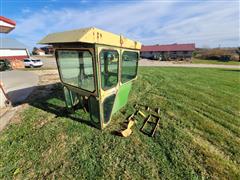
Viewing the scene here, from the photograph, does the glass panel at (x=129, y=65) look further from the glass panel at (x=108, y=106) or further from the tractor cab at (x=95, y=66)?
the glass panel at (x=108, y=106)

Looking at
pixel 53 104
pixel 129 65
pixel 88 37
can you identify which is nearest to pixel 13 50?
pixel 53 104

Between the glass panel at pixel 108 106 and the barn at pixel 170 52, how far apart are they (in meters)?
36.6

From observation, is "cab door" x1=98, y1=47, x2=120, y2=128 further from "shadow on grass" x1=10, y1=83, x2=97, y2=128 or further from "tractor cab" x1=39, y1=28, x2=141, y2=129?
"shadow on grass" x1=10, y1=83, x2=97, y2=128

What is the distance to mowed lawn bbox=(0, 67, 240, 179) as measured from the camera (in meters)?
2.41

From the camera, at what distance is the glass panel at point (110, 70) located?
3.10 meters

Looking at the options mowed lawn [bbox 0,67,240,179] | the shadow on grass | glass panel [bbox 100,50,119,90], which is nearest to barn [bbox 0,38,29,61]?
the shadow on grass

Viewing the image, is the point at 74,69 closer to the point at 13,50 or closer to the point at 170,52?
the point at 13,50

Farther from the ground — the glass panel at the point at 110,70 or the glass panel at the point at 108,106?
the glass panel at the point at 110,70

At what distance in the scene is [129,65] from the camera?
4020 millimetres

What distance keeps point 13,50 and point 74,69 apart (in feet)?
81.2

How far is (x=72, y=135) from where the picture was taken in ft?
10.9

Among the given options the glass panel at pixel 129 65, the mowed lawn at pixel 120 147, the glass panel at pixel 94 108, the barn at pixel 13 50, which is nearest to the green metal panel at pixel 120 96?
the glass panel at pixel 129 65

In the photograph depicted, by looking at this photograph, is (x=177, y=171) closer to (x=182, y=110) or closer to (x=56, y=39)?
(x=182, y=110)

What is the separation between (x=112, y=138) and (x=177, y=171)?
1.48 meters
